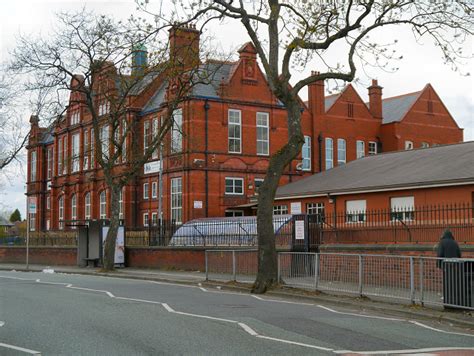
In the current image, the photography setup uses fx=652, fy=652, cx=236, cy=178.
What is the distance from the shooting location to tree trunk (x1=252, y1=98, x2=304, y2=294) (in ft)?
64.4

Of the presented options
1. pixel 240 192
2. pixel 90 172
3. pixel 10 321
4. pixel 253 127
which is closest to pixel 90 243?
pixel 240 192

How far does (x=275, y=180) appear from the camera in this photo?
789 inches

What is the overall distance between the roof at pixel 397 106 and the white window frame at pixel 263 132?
14.5 m

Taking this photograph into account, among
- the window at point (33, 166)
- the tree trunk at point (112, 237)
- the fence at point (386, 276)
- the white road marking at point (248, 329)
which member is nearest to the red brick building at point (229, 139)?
the tree trunk at point (112, 237)

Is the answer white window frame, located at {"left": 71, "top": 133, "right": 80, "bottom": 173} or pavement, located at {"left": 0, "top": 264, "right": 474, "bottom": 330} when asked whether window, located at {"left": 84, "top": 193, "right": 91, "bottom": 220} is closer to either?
white window frame, located at {"left": 71, "top": 133, "right": 80, "bottom": 173}

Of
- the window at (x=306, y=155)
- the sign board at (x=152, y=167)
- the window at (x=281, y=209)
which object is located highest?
the window at (x=306, y=155)

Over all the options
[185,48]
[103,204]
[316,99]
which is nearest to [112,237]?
[185,48]

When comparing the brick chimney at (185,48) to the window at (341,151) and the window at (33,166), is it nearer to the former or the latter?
the window at (341,151)

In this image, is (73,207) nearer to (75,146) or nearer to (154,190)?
(75,146)

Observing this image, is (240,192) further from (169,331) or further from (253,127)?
(169,331)

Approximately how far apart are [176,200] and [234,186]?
4.06m

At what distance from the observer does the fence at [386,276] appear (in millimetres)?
14203

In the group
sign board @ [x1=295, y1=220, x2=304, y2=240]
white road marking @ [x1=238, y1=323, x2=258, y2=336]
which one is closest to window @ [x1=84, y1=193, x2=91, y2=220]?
sign board @ [x1=295, y1=220, x2=304, y2=240]

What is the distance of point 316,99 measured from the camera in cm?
5200
